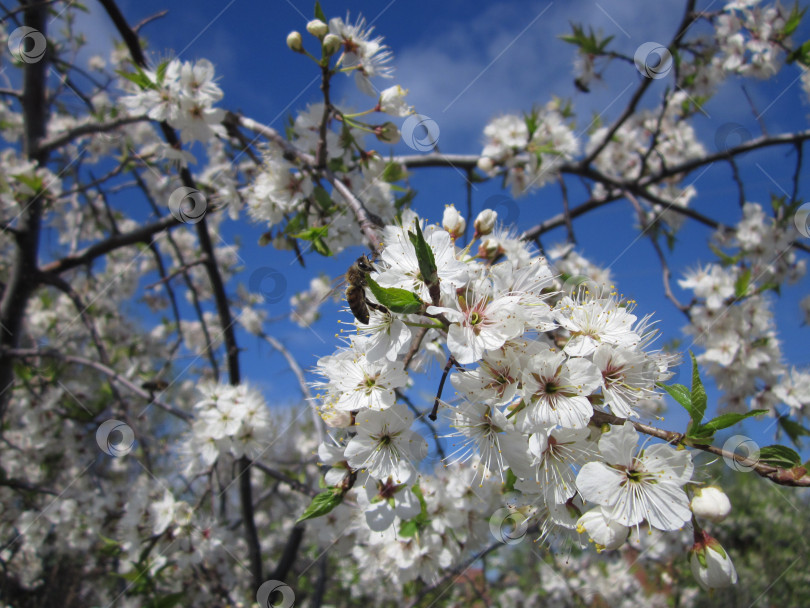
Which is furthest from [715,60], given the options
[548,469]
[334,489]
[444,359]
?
[334,489]

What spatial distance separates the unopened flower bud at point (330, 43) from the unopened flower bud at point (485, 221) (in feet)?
2.71

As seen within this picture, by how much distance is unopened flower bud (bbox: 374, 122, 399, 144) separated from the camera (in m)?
1.93

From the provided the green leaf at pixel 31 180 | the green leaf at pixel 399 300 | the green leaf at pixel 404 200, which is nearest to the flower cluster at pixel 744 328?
the green leaf at pixel 404 200

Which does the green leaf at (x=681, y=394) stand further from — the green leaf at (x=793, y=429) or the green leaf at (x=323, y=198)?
the green leaf at (x=793, y=429)

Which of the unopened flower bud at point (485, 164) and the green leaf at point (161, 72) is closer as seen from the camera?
the green leaf at point (161, 72)

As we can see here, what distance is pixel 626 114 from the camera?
311 cm

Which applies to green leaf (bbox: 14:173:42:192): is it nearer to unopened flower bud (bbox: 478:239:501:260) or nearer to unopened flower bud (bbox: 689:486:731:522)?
unopened flower bud (bbox: 478:239:501:260)

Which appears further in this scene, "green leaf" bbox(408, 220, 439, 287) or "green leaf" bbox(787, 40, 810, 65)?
"green leaf" bbox(787, 40, 810, 65)

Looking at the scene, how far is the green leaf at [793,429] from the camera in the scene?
2502mm

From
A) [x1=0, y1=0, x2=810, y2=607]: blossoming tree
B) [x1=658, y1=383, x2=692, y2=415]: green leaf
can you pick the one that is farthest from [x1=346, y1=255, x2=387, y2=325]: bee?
[x1=658, y1=383, x2=692, y2=415]: green leaf

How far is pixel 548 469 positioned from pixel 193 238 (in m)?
6.88

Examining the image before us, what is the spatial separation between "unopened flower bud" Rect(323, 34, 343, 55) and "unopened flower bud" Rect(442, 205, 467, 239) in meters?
0.79

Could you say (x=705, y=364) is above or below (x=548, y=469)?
above

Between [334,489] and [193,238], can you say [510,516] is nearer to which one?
[334,489]
